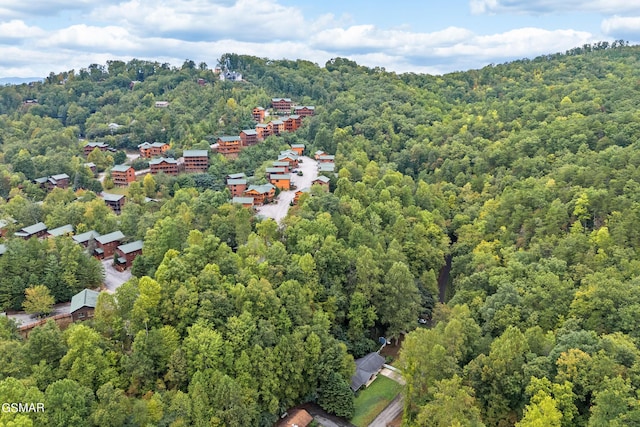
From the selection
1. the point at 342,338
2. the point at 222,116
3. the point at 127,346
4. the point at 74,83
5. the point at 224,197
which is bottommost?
the point at 342,338

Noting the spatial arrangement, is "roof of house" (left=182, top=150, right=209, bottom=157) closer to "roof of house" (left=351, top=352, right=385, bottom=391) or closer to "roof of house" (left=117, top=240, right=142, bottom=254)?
"roof of house" (left=117, top=240, right=142, bottom=254)

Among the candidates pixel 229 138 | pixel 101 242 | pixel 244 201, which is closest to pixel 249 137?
pixel 229 138

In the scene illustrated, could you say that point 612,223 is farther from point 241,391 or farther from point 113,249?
point 113,249

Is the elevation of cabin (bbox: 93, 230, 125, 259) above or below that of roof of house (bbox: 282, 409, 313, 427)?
above

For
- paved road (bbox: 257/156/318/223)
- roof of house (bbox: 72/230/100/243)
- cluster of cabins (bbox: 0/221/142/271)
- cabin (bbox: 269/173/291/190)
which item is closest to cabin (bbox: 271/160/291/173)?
paved road (bbox: 257/156/318/223)

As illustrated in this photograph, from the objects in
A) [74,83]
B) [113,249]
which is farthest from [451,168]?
[74,83]

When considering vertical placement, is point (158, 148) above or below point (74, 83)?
below

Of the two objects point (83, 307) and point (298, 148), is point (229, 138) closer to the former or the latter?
point (298, 148)

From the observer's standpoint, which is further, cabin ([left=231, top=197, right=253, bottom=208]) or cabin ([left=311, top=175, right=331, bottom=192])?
cabin ([left=311, top=175, right=331, bottom=192])

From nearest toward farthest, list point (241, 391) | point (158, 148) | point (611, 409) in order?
point (611, 409), point (241, 391), point (158, 148)
